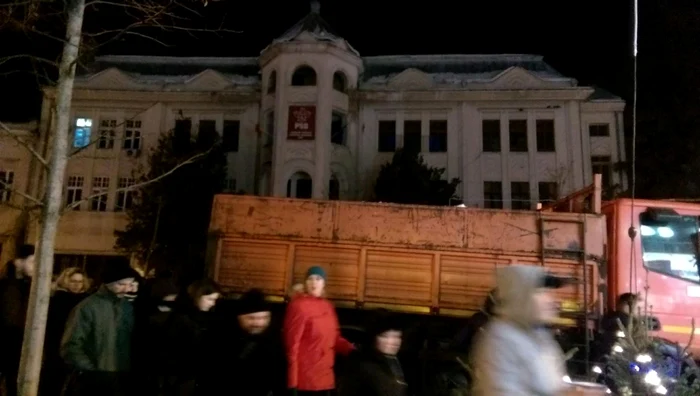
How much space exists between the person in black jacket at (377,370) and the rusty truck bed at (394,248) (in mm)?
4337

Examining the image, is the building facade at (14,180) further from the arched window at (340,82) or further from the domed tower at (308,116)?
the arched window at (340,82)

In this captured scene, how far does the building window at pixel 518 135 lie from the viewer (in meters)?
26.4

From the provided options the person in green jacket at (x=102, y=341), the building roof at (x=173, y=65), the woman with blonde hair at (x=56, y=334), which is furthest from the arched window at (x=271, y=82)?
the person in green jacket at (x=102, y=341)

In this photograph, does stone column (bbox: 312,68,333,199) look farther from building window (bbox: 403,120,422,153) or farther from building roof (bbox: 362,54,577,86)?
building window (bbox: 403,120,422,153)

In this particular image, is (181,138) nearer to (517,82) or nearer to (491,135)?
(491,135)

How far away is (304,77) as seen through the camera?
86.0 ft

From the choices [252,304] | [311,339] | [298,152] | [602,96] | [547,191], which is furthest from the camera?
[602,96]

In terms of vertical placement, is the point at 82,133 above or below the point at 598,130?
below

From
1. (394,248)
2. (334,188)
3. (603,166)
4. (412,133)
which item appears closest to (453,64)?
(412,133)

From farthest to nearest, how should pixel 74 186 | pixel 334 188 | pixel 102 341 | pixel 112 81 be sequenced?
pixel 112 81 → pixel 74 186 → pixel 334 188 → pixel 102 341

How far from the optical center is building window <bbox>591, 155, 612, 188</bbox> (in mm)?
26062

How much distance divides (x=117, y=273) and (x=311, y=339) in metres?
1.83

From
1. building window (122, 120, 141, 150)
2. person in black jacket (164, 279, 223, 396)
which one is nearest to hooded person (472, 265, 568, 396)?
person in black jacket (164, 279, 223, 396)

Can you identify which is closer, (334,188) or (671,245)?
(671,245)
